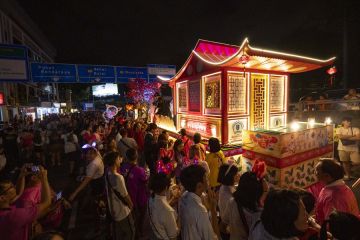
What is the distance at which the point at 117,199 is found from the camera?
3.60 m

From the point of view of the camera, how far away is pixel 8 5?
27375mm

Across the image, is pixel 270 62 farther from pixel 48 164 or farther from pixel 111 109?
pixel 111 109

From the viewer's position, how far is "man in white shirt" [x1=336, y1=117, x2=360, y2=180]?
6867 millimetres

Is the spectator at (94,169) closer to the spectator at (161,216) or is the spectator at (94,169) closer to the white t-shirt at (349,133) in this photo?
the spectator at (161,216)

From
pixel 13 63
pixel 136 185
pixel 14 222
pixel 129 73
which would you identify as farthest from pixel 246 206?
pixel 129 73

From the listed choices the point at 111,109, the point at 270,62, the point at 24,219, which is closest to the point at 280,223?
the point at 24,219

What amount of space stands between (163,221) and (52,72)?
18.0 metres

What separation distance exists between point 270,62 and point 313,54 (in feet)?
76.1

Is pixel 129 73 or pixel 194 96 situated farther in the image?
pixel 129 73

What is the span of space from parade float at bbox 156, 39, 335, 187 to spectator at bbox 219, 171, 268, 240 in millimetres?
3053

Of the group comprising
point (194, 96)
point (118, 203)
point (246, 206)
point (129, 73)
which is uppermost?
point (129, 73)

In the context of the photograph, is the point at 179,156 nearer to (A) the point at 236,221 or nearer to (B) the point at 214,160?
(B) the point at 214,160

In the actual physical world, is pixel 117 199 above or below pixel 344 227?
below

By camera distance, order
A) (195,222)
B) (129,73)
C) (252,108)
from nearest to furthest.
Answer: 1. (195,222)
2. (252,108)
3. (129,73)
